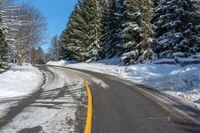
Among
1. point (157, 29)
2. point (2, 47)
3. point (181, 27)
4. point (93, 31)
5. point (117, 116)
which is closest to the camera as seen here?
point (117, 116)

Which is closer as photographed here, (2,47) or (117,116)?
(117,116)

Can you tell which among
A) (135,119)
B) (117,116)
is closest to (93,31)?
(117,116)

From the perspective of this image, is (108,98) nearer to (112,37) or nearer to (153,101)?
(153,101)

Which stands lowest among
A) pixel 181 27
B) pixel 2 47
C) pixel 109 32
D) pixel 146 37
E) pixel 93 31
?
pixel 2 47

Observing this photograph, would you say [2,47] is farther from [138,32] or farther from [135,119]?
[138,32]

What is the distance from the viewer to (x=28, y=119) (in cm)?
727

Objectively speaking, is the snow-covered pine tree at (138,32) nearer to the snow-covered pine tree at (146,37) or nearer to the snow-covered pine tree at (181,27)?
the snow-covered pine tree at (146,37)

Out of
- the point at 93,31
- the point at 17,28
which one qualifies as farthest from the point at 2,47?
the point at 93,31

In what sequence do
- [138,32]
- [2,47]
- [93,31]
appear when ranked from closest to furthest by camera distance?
[2,47] → [138,32] → [93,31]

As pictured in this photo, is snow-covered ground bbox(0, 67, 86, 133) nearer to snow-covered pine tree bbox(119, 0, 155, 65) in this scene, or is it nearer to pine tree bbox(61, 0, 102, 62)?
snow-covered pine tree bbox(119, 0, 155, 65)

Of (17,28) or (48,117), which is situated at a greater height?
(17,28)

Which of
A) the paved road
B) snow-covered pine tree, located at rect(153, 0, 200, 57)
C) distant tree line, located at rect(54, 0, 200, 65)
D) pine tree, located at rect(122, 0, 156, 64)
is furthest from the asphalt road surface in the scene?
pine tree, located at rect(122, 0, 156, 64)

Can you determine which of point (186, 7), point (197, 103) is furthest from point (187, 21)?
point (197, 103)

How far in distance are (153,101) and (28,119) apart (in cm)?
481
